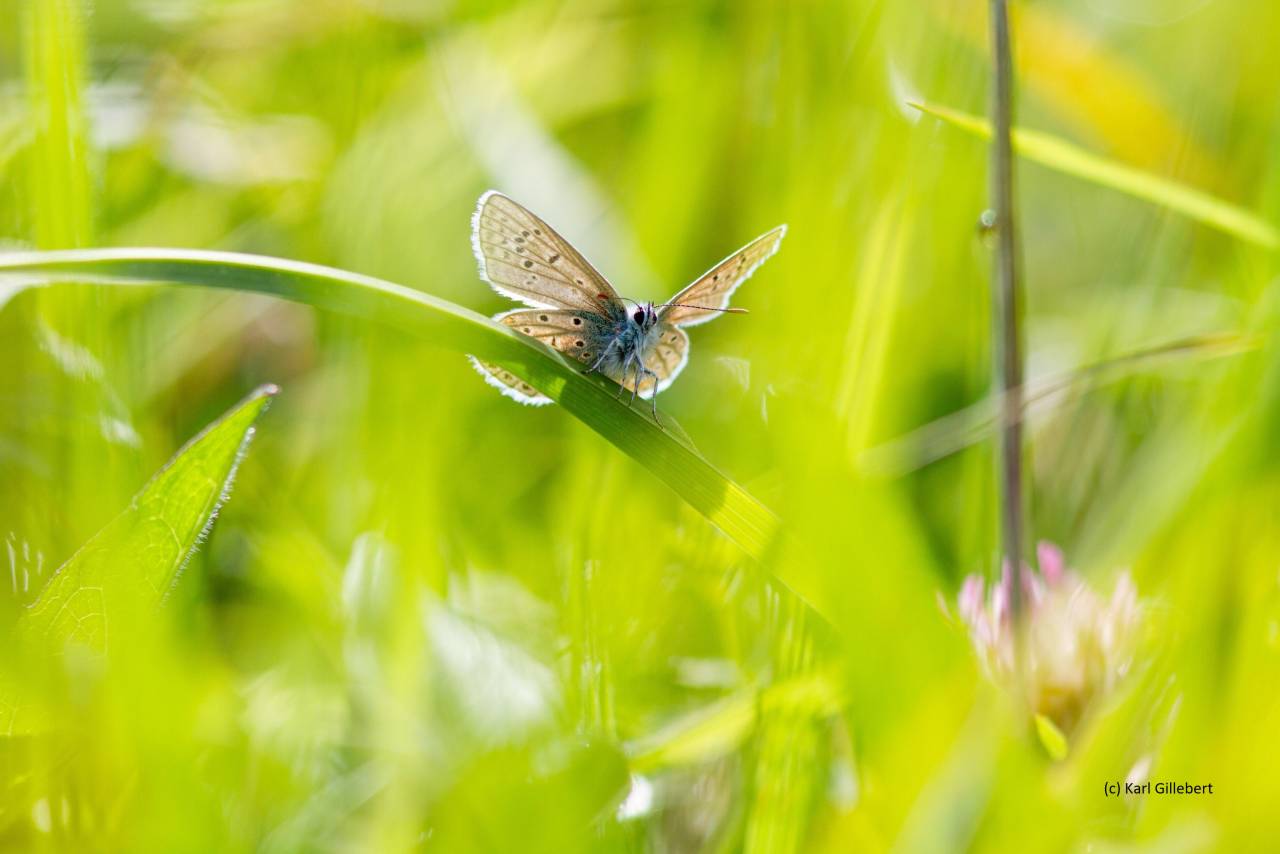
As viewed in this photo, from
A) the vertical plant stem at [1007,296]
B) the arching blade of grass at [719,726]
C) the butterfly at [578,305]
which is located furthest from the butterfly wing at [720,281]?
the arching blade of grass at [719,726]

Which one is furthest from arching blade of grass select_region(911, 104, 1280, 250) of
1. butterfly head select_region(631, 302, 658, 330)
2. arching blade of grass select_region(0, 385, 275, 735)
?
arching blade of grass select_region(0, 385, 275, 735)

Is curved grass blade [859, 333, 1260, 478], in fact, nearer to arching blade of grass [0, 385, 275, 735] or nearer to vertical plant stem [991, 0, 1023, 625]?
vertical plant stem [991, 0, 1023, 625]

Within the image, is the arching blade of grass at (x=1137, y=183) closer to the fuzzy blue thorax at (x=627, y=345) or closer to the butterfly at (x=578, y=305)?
the butterfly at (x=578, y=305)

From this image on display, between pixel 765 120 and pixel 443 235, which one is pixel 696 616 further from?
pixel 443 235

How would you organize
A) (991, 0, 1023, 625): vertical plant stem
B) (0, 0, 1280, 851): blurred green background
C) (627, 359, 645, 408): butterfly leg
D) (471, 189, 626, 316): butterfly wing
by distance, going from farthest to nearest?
(627, 359, 645, 408): butterfly leg, (471, 189, 626, 316): butterfly wing, (991, 0, 1023, 625): vertical plant stem, (0, 0, 1280, 851): blurred green background

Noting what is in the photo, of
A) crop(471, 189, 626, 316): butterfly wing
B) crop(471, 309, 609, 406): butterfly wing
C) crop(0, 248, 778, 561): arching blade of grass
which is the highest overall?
crop(471, 189, 626, 316): butterfly wing

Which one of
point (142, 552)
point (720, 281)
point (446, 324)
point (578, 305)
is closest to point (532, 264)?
point (578, 305)
